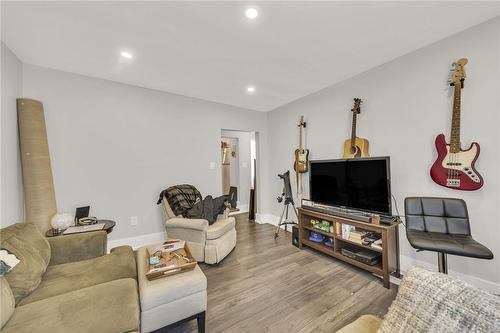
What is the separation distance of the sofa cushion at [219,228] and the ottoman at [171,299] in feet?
3.36

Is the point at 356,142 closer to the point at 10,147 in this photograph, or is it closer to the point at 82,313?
the point at 82,313

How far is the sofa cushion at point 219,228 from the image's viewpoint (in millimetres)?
2578

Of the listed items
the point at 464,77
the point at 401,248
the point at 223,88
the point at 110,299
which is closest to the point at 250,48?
the point at 223,88

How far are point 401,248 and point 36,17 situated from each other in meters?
4.29

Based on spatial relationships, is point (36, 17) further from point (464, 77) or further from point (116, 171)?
point (464, 77)

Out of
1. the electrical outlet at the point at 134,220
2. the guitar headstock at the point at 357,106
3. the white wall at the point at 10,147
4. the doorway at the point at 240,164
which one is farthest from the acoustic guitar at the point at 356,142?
the white wall at the point at 10,147

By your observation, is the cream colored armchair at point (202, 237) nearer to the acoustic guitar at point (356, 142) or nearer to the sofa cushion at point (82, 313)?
the sofa cushion at point (82, 313)

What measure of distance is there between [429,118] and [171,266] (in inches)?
115

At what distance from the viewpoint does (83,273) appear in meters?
1.56

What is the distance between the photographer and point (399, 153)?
2438mm

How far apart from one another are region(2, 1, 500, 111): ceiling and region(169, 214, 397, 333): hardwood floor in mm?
2512

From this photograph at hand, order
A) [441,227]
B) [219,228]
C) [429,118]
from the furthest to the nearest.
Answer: [219,228] < [429,118] < [441,227]

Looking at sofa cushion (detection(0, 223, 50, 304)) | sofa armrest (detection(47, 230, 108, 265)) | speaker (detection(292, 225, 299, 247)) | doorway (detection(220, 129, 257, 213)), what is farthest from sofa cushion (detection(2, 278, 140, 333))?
doorway (detection(220, 129, 257, 213))

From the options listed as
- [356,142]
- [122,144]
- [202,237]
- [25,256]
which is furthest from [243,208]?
[25,256]
